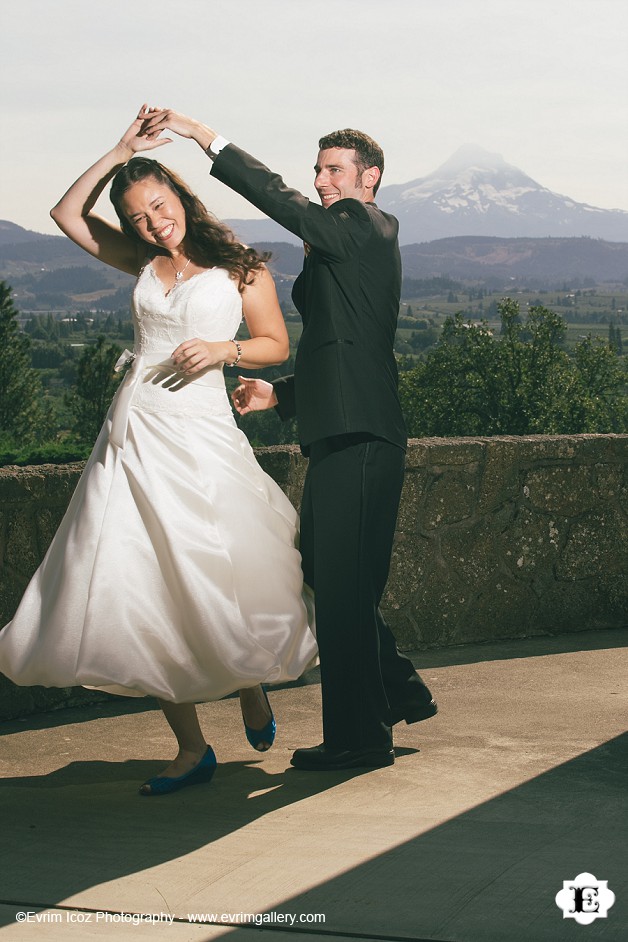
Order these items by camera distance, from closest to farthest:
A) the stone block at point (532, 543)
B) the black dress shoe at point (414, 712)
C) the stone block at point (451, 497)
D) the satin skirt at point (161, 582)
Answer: the satin skirt at point (161, 582), the black dress shoe at point (414, 712), the stone block at point (451, 497), the stone block at point (532, 543)

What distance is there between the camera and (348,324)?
3.77 metres

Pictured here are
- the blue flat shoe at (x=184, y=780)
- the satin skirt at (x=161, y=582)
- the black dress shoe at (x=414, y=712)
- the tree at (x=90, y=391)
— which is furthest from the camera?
the tree at (x=90, y=391)

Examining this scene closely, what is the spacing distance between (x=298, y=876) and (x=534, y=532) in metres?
3.20

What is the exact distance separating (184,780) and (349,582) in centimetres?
80

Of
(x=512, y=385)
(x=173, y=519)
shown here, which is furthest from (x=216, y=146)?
(x=512, y=385)

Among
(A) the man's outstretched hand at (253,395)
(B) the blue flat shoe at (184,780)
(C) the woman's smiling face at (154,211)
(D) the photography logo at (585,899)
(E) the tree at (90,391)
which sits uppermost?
(C) the woman's smiling face at (154,211)

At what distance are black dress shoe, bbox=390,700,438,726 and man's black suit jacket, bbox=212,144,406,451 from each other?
937 millimetres

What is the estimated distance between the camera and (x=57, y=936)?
2.59 m

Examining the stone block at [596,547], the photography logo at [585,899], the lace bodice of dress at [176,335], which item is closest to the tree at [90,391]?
the stone block at [596,547]

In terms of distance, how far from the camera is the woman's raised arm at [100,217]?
3.68 m

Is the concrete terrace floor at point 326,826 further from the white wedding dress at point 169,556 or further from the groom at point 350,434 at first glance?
the white wedding dress at point 169,556

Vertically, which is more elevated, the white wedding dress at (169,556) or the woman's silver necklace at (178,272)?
the woman's silver necklace at (178,272)

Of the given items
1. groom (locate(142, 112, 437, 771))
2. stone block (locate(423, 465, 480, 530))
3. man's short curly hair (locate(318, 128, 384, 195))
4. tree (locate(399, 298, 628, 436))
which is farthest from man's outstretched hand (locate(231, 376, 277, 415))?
tree (locate(399, 298, 628, 436))

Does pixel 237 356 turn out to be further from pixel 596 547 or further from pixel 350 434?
pixel 596 547
